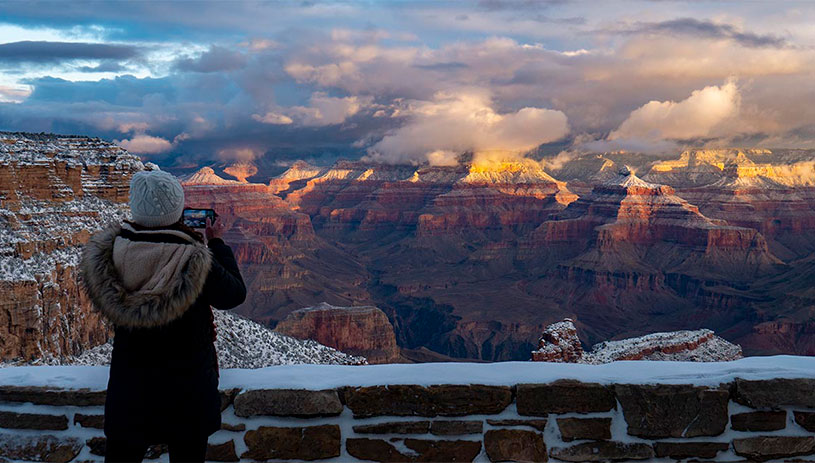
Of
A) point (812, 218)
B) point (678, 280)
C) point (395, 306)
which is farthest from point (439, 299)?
point (812, 218)

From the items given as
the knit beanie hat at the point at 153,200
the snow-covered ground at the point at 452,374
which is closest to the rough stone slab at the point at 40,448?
the snow-covered ground at the point at 452,374

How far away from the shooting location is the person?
3.45 m

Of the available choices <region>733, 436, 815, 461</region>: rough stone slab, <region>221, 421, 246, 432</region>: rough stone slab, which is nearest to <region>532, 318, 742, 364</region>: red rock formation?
<region>733, 436, 815, 461</region>: rough stone slab

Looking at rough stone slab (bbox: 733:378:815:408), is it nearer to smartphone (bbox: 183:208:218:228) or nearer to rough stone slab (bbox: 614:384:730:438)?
rough stone slab (bbox: 614:384:730:438)

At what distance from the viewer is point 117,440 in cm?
360

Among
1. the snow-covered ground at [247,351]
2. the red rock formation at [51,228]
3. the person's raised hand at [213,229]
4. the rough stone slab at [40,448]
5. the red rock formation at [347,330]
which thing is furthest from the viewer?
the red rock formation at [347,330]

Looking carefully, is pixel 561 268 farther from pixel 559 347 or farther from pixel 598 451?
pixel 598 451

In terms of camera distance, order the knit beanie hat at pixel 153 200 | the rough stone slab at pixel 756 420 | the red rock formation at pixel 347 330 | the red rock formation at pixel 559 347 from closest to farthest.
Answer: the knit beanie hat at pixel 153 200
the rough stone slab at pixel 756 420
the red rock formation at pixel 559 347
the red rock formation at pixel 347 330

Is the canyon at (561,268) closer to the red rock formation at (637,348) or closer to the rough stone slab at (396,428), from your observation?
the red rock formation at (637,348)

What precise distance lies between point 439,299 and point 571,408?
395ft

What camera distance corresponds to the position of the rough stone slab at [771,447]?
4.86m

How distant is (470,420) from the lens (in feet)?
16.0

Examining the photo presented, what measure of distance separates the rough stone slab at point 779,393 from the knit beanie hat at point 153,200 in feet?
13.9

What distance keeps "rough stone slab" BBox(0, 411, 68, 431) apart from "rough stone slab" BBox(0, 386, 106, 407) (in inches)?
4.0
